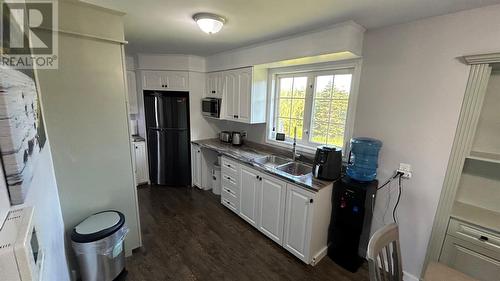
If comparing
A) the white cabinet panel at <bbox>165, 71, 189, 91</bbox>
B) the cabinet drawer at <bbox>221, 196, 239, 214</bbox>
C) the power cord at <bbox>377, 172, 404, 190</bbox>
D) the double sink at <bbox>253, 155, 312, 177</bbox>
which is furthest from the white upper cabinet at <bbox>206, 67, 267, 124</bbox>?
the power cord at <bbox>377, 172, 404, 190</bbox>

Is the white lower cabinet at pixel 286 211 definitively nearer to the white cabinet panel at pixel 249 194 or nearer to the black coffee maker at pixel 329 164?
the white cabinet panel at pixel 249 194

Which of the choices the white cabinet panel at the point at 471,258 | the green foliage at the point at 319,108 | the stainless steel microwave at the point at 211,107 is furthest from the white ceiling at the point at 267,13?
the white cabinet panel at the point at 471,258

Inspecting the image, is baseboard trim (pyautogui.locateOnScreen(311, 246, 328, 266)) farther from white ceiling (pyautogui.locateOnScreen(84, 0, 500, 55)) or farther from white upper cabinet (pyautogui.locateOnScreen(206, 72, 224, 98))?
white upper cabinet (pyautogui.locateOnScreen(206, 72, 224, 98))

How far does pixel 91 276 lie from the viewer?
5.65 feet

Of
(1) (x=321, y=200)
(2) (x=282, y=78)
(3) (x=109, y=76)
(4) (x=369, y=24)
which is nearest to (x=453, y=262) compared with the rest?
(1) (x=321, y=200)

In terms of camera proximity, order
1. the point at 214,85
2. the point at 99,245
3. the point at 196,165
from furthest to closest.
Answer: the point at 196,165 → the point at 214,85 → the point at 99,245

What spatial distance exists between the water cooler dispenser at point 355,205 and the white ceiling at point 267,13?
111 centimetres

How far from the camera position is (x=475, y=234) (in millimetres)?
1568

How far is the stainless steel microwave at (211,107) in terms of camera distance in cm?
A: 344

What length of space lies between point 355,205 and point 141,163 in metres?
3.48

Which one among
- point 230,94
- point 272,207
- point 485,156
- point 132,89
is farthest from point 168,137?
point 485,156

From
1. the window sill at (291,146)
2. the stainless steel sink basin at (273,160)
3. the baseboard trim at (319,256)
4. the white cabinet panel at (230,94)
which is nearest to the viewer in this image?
the baseboard trim at (319,256)

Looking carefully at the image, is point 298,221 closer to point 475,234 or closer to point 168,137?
point 475,234

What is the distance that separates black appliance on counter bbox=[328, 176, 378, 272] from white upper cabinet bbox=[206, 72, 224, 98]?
2.32m
